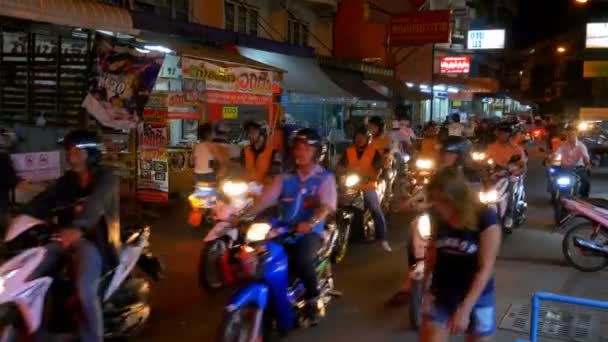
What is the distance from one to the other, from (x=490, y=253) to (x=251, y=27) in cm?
1682

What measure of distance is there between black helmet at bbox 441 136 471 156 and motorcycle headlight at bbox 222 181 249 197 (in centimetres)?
354

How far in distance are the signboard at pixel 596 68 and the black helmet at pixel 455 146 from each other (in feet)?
194

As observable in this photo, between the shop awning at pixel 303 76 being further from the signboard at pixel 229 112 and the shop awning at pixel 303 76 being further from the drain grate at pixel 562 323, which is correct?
the drain grate at pixel 562 323

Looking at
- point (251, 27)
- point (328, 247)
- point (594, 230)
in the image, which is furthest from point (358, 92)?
point (328, 247)

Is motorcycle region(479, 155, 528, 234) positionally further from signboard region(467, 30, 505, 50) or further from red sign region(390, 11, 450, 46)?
signboard region(467, 30, 505, 50)

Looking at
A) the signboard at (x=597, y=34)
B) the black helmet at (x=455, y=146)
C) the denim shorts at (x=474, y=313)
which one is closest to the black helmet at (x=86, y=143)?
the denim shorts at (x=474, y=313)

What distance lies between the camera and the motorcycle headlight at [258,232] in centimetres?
566

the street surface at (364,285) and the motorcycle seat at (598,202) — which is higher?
the motorcycle seat at (598,202)

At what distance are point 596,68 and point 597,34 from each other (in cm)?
1129

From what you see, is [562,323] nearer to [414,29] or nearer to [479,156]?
[479,156]

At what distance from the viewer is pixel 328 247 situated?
673 centimetres

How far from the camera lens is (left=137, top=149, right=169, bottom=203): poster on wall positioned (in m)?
12.2

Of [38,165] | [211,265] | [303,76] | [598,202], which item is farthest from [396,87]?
[211,265]

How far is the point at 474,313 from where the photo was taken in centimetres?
435
